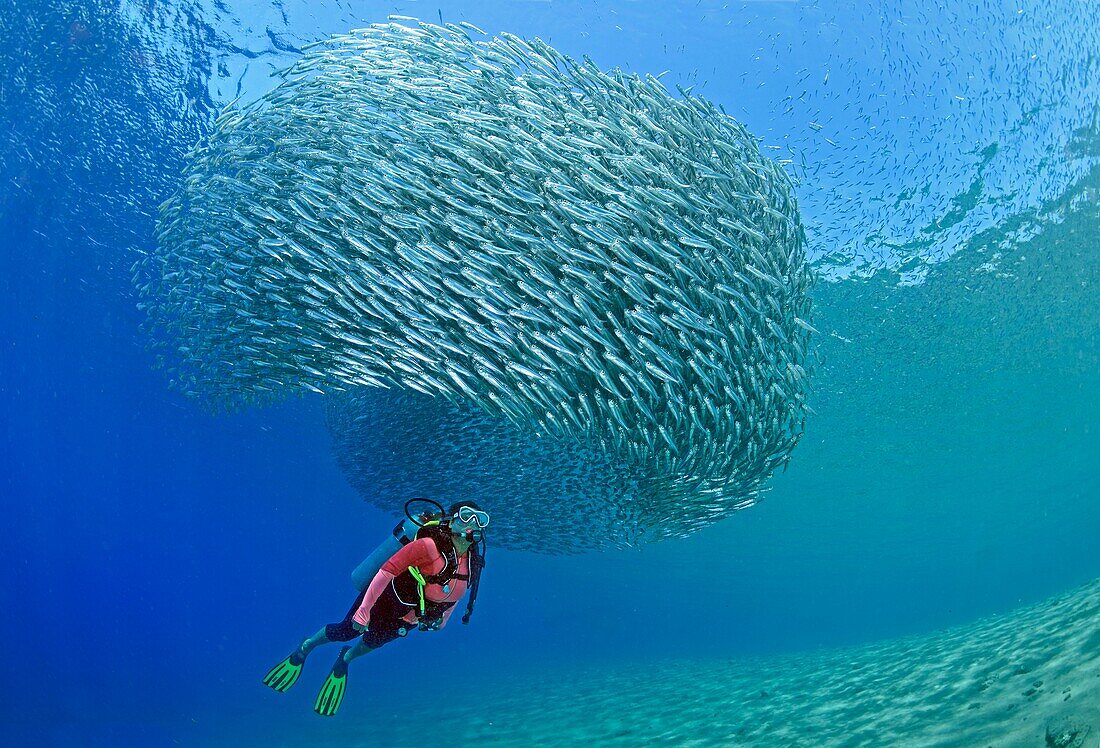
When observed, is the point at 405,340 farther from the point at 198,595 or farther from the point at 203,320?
the point at 198,595

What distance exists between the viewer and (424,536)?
482 centimetres

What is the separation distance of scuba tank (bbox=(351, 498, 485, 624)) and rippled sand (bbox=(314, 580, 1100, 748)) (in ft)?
13.6

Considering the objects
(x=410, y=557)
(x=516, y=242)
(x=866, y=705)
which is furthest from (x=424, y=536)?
(x=866, y=705)

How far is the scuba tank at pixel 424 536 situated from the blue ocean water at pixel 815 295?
415 inches

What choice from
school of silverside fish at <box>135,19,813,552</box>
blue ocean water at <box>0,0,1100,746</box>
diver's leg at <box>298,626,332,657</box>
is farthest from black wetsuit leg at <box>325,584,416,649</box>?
blue ocean water at <box>0,0,1100,746</box>

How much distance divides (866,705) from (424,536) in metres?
6.27

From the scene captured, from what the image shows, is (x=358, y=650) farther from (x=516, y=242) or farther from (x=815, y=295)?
(x=815, y=295)

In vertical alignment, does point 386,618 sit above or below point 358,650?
below

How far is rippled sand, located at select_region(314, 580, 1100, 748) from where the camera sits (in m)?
4.83

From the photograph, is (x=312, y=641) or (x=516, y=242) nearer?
(x=312, y=641)

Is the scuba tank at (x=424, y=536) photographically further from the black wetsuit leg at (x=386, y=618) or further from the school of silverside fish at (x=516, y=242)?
the school of silverside fish at (x=516, y=242)

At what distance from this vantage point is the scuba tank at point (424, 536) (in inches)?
189

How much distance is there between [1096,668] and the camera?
15.5 ft

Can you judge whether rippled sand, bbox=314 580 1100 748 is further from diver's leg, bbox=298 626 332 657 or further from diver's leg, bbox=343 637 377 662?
diver's leg, bbox=298 626 332 657
